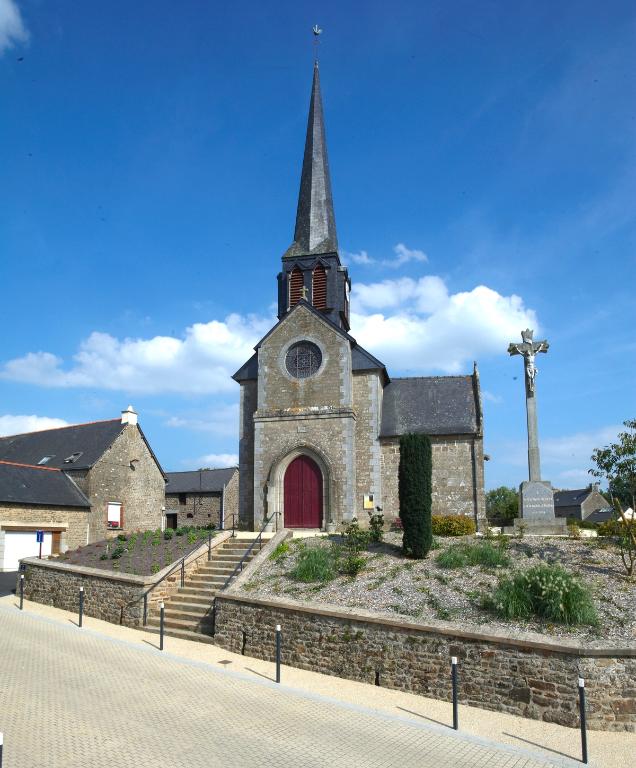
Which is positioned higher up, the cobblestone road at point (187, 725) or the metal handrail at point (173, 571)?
the metal handrail at point (173, 571)

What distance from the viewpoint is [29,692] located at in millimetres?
9016

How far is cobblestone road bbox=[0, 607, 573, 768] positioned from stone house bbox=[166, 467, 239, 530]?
85.9 ft

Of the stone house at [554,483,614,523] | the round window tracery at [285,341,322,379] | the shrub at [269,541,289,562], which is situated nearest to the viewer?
the shrub at [269,541,289,562]

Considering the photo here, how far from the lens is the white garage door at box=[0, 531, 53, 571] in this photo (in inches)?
834

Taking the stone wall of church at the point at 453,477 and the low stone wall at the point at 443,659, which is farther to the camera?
the stone wall of church at the point at 453,477

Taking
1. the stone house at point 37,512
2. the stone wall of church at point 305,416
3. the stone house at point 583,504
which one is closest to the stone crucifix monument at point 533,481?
the stone wall of church at point 305,416

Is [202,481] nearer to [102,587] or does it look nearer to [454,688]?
[102,587]

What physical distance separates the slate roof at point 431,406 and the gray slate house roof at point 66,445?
1215cm

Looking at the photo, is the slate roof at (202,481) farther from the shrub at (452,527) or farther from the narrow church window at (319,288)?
the shrub at (452,527)

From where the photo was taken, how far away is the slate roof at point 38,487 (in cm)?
2206

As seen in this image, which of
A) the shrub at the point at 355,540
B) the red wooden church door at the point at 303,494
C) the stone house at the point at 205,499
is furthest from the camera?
the stone house at the point at 205,499

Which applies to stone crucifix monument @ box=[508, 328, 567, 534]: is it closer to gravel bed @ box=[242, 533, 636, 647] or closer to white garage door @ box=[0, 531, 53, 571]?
gravel bed @ box=[242, 533, 636, 647]

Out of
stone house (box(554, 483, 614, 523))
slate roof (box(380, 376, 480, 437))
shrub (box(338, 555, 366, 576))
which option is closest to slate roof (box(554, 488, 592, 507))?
stone house (box(554, 483, 614, 523))

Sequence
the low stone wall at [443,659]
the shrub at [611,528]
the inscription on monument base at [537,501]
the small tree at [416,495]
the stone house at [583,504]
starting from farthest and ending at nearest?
the stone house at [583,504], the inscription on monument base at [537,501], the small tree at [416,495], the shrub at [611,528], the low stone wall at [443,659]
